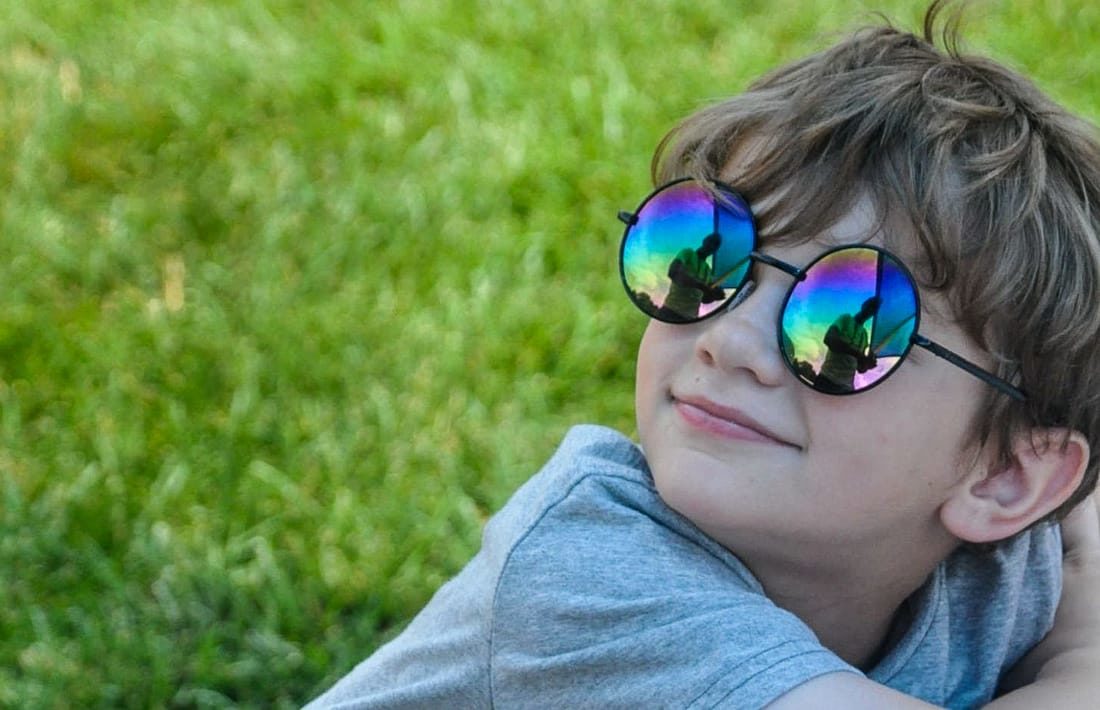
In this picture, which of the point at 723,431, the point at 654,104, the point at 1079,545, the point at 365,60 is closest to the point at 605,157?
the point at 654,104

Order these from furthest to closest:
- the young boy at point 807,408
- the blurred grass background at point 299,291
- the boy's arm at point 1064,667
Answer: the blurred grass background at point 299,291 < the young boy at point 807,408 < the boy's arm at point 1064,667

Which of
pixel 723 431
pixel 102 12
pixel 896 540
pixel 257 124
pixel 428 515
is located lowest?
pixel 428 515

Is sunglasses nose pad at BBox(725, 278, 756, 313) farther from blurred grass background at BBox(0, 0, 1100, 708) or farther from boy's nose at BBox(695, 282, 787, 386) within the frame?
blurred grass background at BBox(0, 0, 1100, 708)

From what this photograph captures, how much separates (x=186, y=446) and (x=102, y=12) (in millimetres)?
1879

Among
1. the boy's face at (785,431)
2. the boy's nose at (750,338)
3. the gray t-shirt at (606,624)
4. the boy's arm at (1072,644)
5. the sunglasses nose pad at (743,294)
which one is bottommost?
the boy's arm at (1072,644)

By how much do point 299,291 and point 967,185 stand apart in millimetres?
1955

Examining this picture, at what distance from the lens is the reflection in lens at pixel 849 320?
1.72 meters

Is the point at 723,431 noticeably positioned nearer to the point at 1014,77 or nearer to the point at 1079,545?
the point at 1014,77

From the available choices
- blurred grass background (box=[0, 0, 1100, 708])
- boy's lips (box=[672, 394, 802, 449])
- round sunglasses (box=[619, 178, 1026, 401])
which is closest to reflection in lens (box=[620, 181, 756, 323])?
round sunglasses (box=[619, 178, 1026, 401])

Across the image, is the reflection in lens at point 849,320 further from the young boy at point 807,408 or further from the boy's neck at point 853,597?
the boy's neck at point 853,597

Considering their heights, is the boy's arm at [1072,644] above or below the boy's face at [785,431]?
below

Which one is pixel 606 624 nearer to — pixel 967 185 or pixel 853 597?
pixel 853 597

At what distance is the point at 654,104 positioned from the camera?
4.17 m

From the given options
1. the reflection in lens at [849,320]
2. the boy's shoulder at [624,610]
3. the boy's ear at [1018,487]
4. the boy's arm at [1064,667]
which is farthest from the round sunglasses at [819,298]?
the boy's arm at [1064,667]
